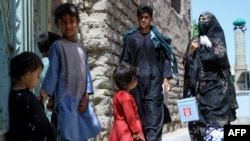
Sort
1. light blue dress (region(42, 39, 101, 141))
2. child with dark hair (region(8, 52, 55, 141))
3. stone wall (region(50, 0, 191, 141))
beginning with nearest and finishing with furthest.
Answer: child with dark hair (region(8, 52, 55, 141)), light blue dress (region(42, 39, 101, 141)), stone wall (region(50, 0, 191, 141))

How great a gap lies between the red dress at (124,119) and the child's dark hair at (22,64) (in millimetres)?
962

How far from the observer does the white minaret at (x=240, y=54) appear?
20.7 meters

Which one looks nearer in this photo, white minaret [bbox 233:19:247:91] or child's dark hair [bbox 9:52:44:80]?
child's dark hair [bbox 9:52:44:80]

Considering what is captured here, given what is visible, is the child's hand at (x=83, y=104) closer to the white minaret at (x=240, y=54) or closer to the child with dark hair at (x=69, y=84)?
the child with dark hair at (x=69, y=84)

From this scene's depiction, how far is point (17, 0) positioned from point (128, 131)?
4.17 feet

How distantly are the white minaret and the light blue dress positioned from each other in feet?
59.9

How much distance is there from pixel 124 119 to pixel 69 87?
1.93 ft

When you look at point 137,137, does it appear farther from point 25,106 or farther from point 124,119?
point 25,106

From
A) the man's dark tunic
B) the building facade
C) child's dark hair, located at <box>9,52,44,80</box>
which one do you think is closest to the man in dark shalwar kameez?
the man's dark tunic

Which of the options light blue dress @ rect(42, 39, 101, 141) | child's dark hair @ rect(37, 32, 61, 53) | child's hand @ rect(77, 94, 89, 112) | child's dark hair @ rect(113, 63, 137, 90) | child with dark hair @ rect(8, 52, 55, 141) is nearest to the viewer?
child with dark hair @ rect(8, 52, 55, 141)

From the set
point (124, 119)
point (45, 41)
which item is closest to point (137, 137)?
point (124, 119)

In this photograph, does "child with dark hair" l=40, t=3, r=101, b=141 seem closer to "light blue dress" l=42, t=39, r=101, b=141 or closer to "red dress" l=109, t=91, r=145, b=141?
"light blue dress" l=42, t=39, r=101, b=141

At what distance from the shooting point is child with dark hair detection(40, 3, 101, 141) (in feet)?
9.27

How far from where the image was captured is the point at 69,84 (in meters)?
2.91
